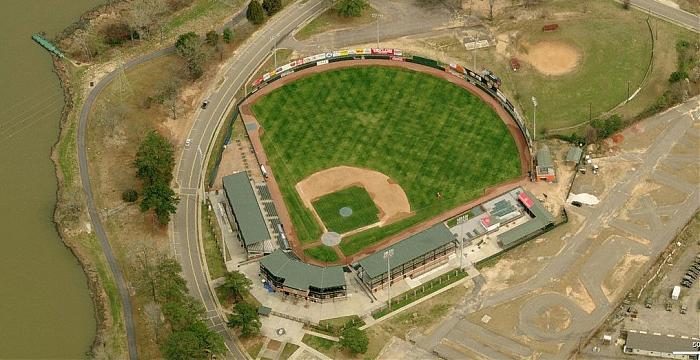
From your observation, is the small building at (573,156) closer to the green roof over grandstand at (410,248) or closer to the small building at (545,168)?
the small building at (545,168)

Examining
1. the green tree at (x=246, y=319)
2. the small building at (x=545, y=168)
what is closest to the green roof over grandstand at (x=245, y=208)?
the green tree at (x=246, y=319)

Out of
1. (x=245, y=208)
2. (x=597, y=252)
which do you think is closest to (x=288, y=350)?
(x=245, y=208)

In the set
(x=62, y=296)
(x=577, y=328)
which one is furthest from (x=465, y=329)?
(x=62, y=296)

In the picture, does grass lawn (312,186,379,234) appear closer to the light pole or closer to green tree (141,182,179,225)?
the light pole

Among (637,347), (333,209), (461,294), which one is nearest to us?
(637,347)

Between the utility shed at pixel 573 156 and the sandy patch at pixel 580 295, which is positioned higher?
the utility shed at pixel 573 156

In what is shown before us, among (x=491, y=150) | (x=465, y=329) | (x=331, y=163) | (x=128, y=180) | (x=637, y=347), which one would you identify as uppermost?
(x=128, y=180)

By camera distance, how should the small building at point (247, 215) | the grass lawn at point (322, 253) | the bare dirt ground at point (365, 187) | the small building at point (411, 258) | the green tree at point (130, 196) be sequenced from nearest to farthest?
the small building at point (411, 258) < the small building at point (247, 215) < the grass lawn at point (322, 253) < the bare dirt ground at point (365, 187) < the green tree at point (130, 196)

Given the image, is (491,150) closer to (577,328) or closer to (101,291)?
(577,328)
